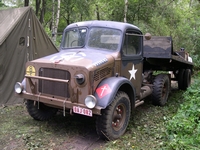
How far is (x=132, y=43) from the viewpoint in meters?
4.91

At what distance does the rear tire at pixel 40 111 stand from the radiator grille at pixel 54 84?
2.08 ft

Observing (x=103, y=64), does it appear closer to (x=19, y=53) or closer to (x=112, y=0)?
(x=19, y=53)

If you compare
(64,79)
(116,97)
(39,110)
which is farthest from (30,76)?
(116,97)

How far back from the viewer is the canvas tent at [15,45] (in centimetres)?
609

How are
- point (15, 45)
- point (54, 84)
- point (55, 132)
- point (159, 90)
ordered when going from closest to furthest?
point (54, 84)
point (55, 132)
point (159, 90)
point (15, 45)

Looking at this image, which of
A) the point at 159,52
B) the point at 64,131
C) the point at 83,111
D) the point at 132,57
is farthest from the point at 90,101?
the point at 159,52

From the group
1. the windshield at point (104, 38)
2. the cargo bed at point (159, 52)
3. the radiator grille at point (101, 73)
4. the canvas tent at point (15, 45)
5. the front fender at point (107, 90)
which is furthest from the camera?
the canvas tent at point (15, 45)

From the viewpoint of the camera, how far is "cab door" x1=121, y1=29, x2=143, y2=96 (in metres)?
4.61

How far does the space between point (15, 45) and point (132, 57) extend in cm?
353

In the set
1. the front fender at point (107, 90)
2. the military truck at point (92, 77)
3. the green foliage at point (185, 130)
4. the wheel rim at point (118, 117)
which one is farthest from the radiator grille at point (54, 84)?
the green foliage at point (185, 130)

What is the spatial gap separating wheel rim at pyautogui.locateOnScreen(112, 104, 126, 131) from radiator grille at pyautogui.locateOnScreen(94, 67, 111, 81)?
0.66m

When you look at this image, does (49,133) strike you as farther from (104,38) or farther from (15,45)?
(15,45)

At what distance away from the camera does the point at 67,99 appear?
380 centimetres

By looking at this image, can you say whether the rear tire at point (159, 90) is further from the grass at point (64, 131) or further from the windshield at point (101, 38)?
the windshield at point (101, 38)
